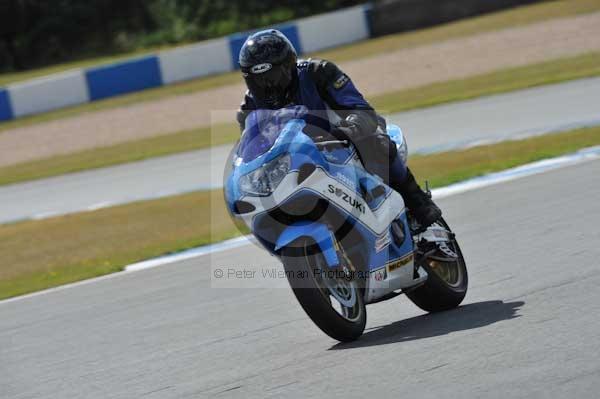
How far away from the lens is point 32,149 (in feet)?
70.8

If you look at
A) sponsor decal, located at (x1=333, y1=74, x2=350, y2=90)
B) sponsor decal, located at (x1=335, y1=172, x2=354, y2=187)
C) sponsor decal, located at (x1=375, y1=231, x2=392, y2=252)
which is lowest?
sponsor decal, located at (x1=375, y1=231, x2=392, y2=252)

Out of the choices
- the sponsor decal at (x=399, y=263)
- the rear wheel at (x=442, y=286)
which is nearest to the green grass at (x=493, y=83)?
the rear wheel at (x=442, y=286)

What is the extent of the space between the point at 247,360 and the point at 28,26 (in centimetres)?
3389

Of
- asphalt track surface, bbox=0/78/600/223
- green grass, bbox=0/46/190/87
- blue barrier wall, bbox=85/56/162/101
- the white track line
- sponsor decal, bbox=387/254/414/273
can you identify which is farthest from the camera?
green grass, bbox=0/46/190/87

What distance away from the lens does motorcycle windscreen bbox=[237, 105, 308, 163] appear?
16.6ft

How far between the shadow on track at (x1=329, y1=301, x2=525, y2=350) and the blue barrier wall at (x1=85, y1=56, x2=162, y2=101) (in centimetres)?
2153

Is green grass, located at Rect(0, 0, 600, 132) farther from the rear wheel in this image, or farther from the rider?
the rider

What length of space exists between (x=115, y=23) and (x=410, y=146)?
27659mm

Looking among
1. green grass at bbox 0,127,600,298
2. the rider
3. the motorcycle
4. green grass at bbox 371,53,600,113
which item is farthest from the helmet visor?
green grass at bbox 371,53,600,113

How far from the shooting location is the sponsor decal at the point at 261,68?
5.22 m

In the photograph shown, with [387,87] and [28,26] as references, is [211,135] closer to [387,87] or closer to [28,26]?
[387,87]

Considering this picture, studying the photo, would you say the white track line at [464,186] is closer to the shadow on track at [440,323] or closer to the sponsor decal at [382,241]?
the shadow on track at [440,323]

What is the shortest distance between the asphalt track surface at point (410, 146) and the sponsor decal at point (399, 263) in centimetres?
762

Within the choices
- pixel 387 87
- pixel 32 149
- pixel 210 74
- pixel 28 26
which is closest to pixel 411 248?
pixel 387 87
